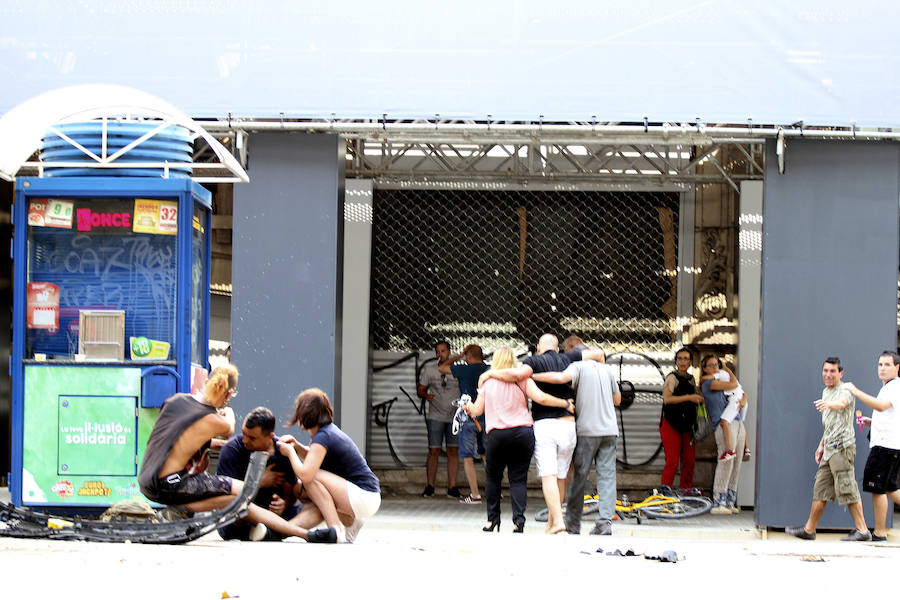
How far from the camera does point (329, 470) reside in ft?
25.2

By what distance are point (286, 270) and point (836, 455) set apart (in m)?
5.08

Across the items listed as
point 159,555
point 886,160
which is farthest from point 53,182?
point 886,160

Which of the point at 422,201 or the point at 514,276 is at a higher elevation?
the point at 422,201

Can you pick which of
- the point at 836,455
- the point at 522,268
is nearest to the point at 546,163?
the point at 522,268

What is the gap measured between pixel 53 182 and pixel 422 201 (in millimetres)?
6901

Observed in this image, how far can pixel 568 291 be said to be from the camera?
47.1 feet

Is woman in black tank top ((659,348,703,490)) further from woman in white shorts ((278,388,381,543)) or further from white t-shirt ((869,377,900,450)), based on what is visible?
woman in white shorts ((278,388,381,543))

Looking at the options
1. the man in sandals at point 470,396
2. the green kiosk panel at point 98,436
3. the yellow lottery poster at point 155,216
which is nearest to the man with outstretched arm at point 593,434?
the man in sandals at point 470,396

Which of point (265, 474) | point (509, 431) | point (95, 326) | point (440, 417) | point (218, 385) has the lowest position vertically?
point (440, 417)

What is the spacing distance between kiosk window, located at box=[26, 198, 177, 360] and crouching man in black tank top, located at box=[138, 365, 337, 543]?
3.08 feet

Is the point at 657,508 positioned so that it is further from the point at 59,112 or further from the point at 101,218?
the point at 59,112

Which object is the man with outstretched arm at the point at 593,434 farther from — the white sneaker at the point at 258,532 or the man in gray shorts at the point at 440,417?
the man in gray shorts at the point at 440,417

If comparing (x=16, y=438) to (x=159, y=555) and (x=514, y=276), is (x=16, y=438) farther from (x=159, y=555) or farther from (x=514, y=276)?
(x=514, y=276)

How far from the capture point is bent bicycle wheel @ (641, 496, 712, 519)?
11.4 metres
